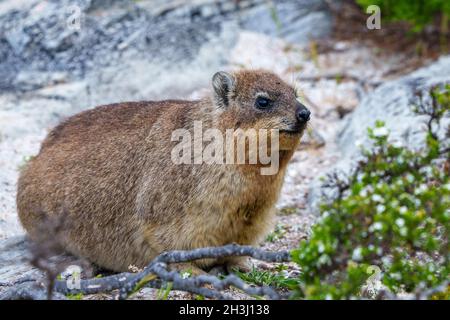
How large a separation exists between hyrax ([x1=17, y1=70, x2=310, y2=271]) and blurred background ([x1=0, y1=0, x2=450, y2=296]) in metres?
0.93

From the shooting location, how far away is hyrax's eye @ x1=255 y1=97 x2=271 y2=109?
20.1 feet

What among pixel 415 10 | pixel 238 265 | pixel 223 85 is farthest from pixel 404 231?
pixel 415 10

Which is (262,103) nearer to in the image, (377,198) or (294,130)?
(294,130)

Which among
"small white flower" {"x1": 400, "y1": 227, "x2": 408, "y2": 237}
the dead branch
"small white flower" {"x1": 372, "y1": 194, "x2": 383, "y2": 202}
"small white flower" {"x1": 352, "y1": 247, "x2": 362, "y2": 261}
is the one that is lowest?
the dead branch

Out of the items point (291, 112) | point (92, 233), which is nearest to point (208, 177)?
point (291, 112)

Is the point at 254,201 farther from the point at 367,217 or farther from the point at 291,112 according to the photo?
the point at 367,217

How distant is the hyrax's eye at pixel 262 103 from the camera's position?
612 centimetres

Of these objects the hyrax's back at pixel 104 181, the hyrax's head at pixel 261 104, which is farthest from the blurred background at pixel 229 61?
the hyrax's head at pixel 261 104

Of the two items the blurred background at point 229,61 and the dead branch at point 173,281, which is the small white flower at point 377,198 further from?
the blurred background at point 229,61

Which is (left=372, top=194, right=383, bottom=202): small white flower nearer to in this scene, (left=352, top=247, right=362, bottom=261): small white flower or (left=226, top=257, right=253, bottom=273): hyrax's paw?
(left=352, top=247, right=362, bottom=261): small white flower

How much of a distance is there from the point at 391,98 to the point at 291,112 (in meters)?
3.61

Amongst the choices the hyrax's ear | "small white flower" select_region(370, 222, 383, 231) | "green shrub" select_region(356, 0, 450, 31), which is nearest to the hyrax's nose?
the hyrax's ear

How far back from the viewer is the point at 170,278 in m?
4.83
